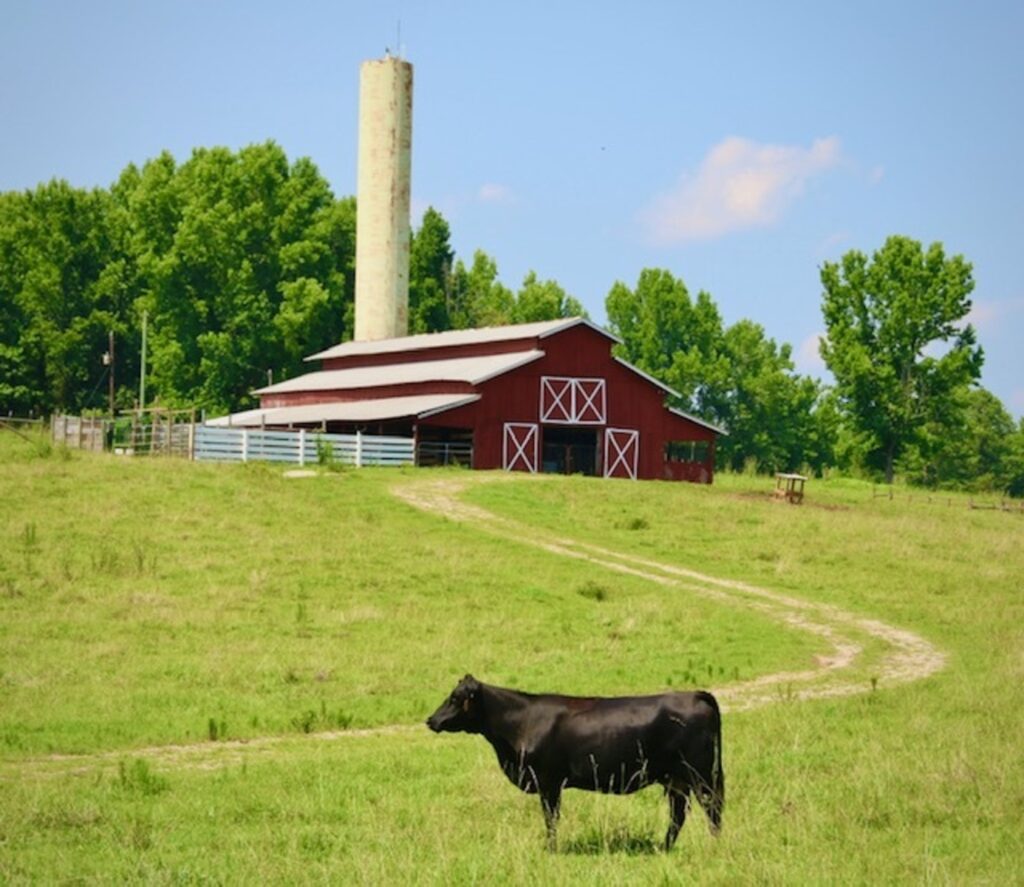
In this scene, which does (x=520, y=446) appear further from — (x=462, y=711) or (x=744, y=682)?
(x=462, y=711)

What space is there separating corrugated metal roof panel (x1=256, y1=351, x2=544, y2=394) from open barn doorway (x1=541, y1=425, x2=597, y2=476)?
315 cm

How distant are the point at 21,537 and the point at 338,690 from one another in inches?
534

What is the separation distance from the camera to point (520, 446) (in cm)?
5697

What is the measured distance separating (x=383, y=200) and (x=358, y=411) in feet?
68.5

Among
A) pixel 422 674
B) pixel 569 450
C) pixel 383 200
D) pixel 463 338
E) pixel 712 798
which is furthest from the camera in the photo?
pixel 383 200

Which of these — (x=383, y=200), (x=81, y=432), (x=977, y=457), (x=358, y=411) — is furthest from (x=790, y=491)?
(x=977, y=457)

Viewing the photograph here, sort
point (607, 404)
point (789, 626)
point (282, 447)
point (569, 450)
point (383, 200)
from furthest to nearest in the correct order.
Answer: point (383, 200), point (607, 404), point (569, 450), point (282, 447), point (789, 626)

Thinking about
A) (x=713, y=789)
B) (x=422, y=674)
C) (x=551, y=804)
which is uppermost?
(x=713, y=789)

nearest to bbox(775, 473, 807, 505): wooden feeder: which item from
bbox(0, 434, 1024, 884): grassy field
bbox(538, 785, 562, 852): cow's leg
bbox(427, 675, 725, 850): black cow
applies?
bbox(0, 434, 1024, 884): grassy field

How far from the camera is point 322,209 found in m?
89.3

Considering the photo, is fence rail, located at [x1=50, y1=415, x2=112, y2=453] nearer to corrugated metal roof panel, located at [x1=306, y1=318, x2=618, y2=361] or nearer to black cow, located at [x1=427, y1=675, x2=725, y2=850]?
corrugated metal roof panel, located at [x1=306, y1=318, x2=618, y2=361]

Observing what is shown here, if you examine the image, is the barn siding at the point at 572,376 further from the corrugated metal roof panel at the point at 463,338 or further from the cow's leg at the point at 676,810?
the cow's leg at the point at 676,810

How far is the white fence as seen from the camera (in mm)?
52375

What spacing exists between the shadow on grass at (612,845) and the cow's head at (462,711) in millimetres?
1179
